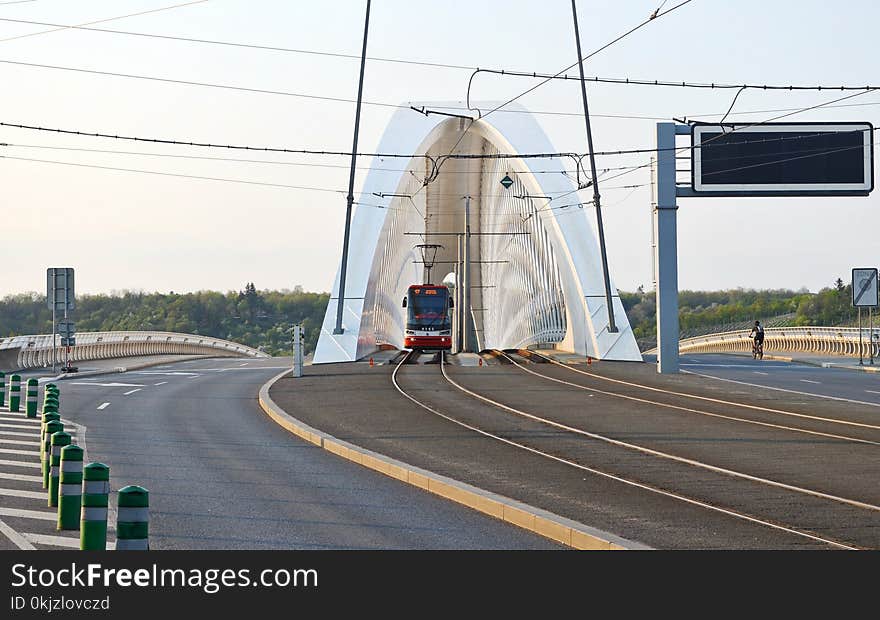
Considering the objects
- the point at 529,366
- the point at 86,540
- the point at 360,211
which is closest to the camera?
the point at 86,540

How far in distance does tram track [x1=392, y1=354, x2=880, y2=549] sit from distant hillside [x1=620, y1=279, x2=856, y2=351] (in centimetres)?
6571

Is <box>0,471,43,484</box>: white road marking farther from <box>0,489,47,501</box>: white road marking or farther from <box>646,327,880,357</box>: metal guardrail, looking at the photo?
<box>646,327,880,357</box>: metal guardrail

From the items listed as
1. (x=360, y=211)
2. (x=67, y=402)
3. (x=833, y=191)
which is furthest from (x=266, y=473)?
(x=360, y=211)

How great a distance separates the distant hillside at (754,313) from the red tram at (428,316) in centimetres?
3284

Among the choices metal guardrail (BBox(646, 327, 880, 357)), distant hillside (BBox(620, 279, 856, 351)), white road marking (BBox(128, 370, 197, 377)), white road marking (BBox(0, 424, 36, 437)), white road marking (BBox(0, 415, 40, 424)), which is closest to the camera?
white road marking (BBox(0, 424, 36, 437))

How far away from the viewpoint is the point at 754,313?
142375 mm

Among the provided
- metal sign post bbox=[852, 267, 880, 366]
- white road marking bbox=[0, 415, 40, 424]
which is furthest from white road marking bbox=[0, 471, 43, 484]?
metal sign post bbox=[852, 267, 880, 366]

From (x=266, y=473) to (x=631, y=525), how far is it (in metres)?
5.63

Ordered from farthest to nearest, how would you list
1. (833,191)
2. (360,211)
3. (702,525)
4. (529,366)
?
(360,211), (529,366), (833,191), (702,525)

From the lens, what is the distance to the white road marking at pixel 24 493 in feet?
39.3

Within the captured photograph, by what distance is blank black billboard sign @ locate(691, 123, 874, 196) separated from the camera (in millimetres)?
32500

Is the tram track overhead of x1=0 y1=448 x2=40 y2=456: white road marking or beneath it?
overhead
